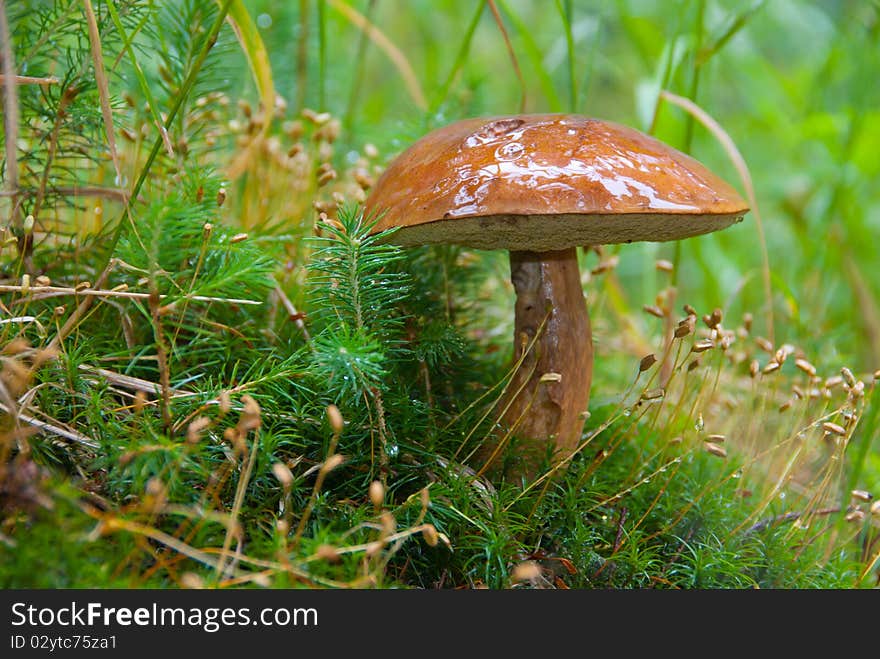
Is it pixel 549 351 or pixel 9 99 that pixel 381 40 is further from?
pixel 9 99

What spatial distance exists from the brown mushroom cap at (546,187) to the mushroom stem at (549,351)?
8.7 inches

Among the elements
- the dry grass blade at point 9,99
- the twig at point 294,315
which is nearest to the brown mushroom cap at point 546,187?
the twig at point 294,315

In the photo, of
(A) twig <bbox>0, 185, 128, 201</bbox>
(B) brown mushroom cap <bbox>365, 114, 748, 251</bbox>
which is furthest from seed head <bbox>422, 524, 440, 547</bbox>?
(A) twig <bbox>0, 185, 128, 201</bbox>

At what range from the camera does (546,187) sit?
1.18 m

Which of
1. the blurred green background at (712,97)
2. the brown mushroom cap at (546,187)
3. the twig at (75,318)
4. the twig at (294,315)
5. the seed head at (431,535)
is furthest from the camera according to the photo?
the blurred green background at (712,97)

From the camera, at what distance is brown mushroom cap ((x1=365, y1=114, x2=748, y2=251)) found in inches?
46.2

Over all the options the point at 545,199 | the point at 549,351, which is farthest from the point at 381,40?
the point at 545,199

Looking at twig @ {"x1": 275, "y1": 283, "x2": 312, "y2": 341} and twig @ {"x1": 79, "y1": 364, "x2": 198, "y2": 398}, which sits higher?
twig @ {"x1": 275, "y1": 283, "x2": 312, "y2": 341}

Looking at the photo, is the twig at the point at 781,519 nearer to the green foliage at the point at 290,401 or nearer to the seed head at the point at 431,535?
the green foliage at the point at 290,401

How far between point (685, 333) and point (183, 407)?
3.34ft

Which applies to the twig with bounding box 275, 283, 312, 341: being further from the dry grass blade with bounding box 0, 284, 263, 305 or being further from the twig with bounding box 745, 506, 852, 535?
the twig with bounding box 745, 506, 852, 535

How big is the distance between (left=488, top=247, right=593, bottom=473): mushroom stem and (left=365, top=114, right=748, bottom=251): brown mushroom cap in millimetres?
222

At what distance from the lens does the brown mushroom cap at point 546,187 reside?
117 centimetres

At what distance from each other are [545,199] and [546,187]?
0.03 meters
